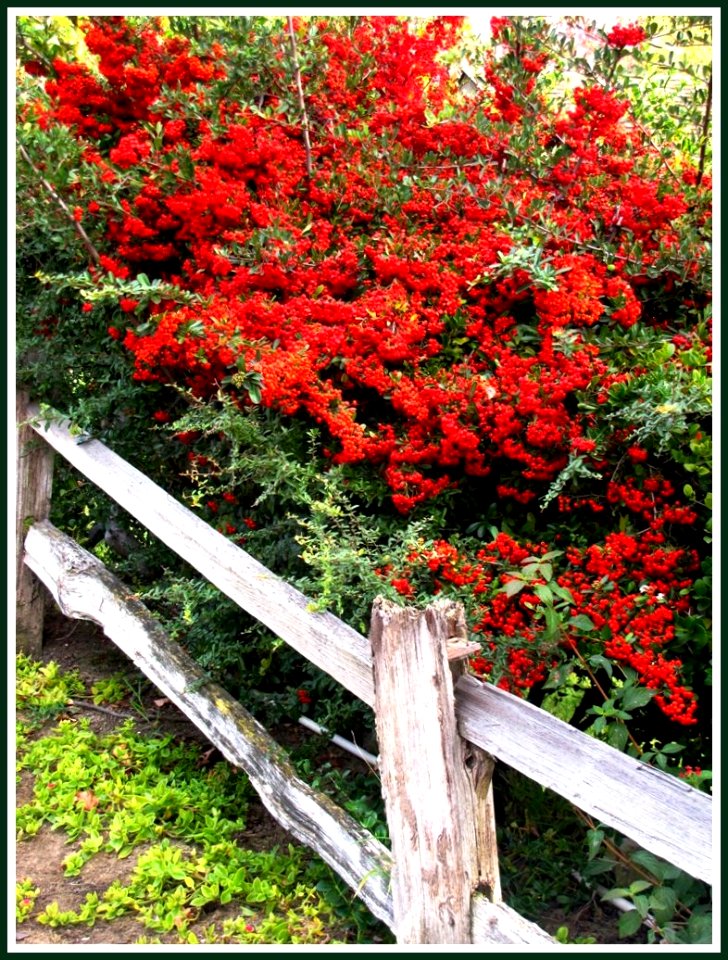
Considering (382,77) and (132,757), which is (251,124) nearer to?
(382,77)

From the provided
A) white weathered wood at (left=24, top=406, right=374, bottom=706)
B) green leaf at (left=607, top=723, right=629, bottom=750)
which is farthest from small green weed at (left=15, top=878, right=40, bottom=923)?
green leaf at (left=607, top=723, right=629, bottom=750)

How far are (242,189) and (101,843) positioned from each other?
255cm

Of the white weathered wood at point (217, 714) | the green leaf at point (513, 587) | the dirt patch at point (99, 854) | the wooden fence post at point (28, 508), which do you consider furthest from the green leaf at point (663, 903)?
the wooden fence post at point (28, 508)

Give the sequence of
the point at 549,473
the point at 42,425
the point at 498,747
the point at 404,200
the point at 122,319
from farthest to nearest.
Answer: the point at 42,425
the point at 122,319
the point at 404,200
the point at 549,473
the point at 498,747

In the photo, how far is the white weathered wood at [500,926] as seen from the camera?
2354 mm

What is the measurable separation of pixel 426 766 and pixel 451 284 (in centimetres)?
171

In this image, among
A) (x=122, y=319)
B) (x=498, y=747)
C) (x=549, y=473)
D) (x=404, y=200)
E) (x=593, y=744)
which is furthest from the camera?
(x=122, y=319)

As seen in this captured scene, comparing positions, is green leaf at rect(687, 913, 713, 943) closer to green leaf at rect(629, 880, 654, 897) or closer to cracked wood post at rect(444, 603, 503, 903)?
green leaf at rect(629, 880, 654, 897)

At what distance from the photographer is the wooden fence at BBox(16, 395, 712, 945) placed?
208 centimetres

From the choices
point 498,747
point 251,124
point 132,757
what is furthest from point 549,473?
point 132,757

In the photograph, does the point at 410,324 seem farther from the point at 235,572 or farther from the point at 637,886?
the point at 637,886

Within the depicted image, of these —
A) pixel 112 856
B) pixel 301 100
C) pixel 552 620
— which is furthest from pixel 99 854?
pixel 301 100

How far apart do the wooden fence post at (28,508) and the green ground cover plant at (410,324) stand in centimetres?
28

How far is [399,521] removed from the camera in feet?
Result: 11.0
